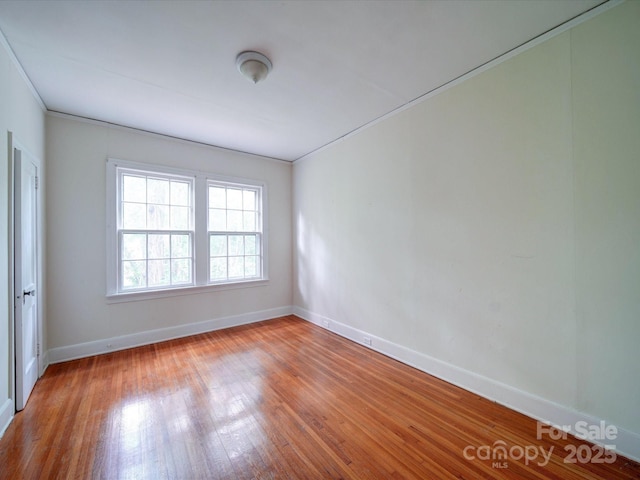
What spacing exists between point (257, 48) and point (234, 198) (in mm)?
2640

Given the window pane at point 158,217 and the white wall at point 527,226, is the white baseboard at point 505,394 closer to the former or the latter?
the white wall at point 527,226

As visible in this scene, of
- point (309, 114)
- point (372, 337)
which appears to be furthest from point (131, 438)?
point (309, 114)

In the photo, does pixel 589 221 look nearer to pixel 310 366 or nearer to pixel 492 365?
pixel 492 365

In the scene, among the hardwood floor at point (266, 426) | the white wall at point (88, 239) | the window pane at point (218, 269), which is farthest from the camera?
the window pane at point (218, 269)

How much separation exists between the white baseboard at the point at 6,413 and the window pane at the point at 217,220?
8.61ft

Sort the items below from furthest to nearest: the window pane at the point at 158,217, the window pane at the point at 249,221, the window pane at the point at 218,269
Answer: the window pane at the point at 249,221, the window pane at the point at 218,269, the window pane at the point at 158,217

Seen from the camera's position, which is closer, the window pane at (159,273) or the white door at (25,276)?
the white door at (25,276)

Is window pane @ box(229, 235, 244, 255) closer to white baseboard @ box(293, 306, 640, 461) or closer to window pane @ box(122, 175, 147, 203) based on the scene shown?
window pane @ box(122, 175, 147, 203)

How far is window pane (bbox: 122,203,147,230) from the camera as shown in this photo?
3.45m

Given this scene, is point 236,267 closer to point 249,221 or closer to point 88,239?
point 249,221

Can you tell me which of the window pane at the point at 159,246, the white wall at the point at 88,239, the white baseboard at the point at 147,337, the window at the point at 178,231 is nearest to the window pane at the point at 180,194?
the window at the point at 178,231

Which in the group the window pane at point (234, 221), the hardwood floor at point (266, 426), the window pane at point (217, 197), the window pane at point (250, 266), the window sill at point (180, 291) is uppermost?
the window pane at point (217, 197)

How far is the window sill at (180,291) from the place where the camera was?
3.33m

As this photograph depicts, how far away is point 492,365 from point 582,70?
2.27 meters
